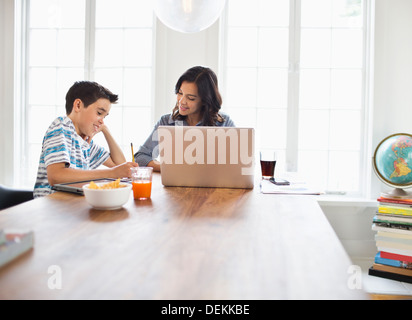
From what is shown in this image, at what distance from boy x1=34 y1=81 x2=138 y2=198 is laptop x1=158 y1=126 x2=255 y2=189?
0.22 metres

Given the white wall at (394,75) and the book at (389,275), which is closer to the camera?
the book at (389,275)

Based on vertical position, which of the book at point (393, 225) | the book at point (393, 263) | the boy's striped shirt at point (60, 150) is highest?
the boy's striped shirt at point (60, 150)

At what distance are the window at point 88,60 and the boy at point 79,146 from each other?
1081mm

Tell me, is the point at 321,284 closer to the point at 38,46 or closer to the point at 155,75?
the point at 155,75

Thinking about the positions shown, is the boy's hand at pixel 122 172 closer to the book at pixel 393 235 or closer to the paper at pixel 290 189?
the paper at pixel 290 189

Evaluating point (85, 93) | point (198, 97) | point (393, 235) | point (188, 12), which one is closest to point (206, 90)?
point (198, 97)

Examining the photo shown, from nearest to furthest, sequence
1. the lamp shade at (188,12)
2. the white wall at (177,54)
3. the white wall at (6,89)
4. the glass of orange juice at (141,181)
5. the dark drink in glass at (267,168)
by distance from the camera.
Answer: the glass of orange juice at (141,181), the dark drink in glass at (267,168), the lamp shade at (188,12), the white wall at (177,54), the white wall at (6,89)

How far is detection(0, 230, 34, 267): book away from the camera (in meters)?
0.64

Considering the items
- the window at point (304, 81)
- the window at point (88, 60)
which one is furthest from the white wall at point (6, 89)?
the window at point (304, 81)

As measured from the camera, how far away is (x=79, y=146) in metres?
1.82

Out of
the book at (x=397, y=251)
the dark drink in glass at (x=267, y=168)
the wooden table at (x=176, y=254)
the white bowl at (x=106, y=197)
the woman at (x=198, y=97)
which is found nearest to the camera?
the wooden table at (x=176, y=254)

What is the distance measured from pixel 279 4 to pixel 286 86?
0.69 meters

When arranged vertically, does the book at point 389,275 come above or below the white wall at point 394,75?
below

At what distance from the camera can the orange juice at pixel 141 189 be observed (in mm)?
1219
